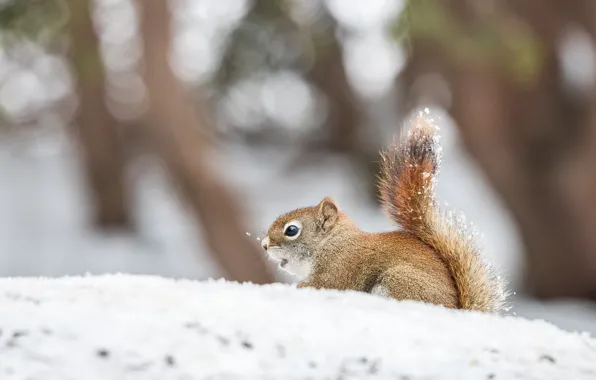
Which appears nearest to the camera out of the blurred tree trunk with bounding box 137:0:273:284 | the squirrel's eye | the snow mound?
the snow mound

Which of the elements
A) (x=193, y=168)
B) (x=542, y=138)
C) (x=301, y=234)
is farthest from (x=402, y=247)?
(x=542, y=138)

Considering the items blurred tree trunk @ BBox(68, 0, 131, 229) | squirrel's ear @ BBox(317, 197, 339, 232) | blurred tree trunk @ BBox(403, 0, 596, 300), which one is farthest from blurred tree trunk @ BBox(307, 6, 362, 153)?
squirrel's ear @ BBox(317, 197, 339, 232)

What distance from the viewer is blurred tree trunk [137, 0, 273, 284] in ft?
15.5

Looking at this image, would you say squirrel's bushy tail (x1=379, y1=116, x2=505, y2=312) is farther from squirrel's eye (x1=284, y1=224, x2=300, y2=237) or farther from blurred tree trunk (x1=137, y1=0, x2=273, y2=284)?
blurred tree trunk (x1=137, y1=0, x2=273, y2=284)

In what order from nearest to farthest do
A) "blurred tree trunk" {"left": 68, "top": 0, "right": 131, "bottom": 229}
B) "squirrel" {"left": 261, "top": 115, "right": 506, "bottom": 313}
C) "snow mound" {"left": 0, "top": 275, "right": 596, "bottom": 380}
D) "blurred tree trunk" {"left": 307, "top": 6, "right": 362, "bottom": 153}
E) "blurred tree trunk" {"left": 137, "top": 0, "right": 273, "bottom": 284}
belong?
"snow mound" {"left": 0, "top": 275, "right": 596, "bottom": 380} < "squirrel" {"left": 261, "top": 115, "right": 506, "bottom": 313} < "blurred tree trunk" {"left": 137, "top": 0, "right": 273, "bottom": 284} < "blurred tree trunk" {"left": 68, "top": 0, "right": 131, "bottom": 229} < "blurred tree trunk" {"left": 307, "top": 6, "right": 362, "bottom": 153}

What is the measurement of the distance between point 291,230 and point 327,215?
0.26ft

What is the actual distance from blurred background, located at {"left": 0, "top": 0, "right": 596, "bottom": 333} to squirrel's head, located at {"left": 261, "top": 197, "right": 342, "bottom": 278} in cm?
29

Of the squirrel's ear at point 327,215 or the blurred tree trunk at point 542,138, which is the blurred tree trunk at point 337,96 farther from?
the squirrel's ear at point 327,215

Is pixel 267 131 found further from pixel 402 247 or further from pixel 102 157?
pixel 402 247

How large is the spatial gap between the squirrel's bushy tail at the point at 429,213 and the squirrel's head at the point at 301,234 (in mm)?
126

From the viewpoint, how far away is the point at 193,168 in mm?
4727

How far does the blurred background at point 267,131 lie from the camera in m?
4.92

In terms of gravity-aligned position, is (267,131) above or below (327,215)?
above

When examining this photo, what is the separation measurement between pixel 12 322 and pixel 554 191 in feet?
15.4
